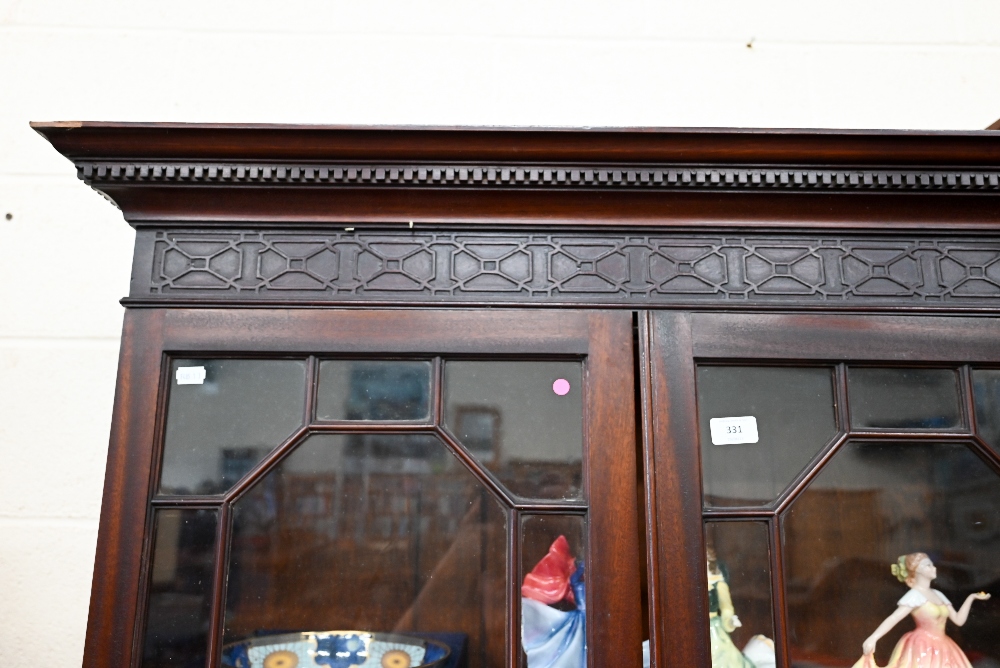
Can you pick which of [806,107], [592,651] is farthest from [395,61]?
[592,651]

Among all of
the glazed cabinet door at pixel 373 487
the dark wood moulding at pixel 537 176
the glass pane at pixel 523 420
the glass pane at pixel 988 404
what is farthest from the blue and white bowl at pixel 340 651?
the glass pane at pixel 988 404

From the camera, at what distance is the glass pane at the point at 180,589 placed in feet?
2.83

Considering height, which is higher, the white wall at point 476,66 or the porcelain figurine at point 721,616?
the white wall at point 476,66

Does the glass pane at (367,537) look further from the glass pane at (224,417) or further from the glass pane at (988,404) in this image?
the glass pane at (988,404)

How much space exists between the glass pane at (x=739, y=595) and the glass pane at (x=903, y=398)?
194 mm

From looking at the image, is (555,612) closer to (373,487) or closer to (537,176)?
(373,487)

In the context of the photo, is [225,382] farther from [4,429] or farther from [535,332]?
[4,429]

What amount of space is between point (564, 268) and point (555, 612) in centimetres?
40

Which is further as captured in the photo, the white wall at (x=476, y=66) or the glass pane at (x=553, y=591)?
the white wall at (x=476, y=66)

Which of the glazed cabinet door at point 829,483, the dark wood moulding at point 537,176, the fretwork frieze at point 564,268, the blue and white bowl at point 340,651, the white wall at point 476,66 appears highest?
the white wall at point 476,66

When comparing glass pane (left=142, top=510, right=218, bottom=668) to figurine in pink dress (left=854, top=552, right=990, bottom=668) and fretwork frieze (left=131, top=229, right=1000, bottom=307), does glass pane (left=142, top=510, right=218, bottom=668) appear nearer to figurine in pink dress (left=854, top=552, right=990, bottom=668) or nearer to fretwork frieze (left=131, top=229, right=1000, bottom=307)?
fretwork frieze (left=131, top=229, right=1000, bottom=307)

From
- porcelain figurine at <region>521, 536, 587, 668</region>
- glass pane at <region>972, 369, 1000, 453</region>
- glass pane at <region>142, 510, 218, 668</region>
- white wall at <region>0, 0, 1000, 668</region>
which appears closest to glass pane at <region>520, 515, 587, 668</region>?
porcelain figurine at <region>521, 536, 587, 668</region>

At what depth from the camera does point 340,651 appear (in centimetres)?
91

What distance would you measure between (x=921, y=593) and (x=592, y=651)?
1.31 feet
